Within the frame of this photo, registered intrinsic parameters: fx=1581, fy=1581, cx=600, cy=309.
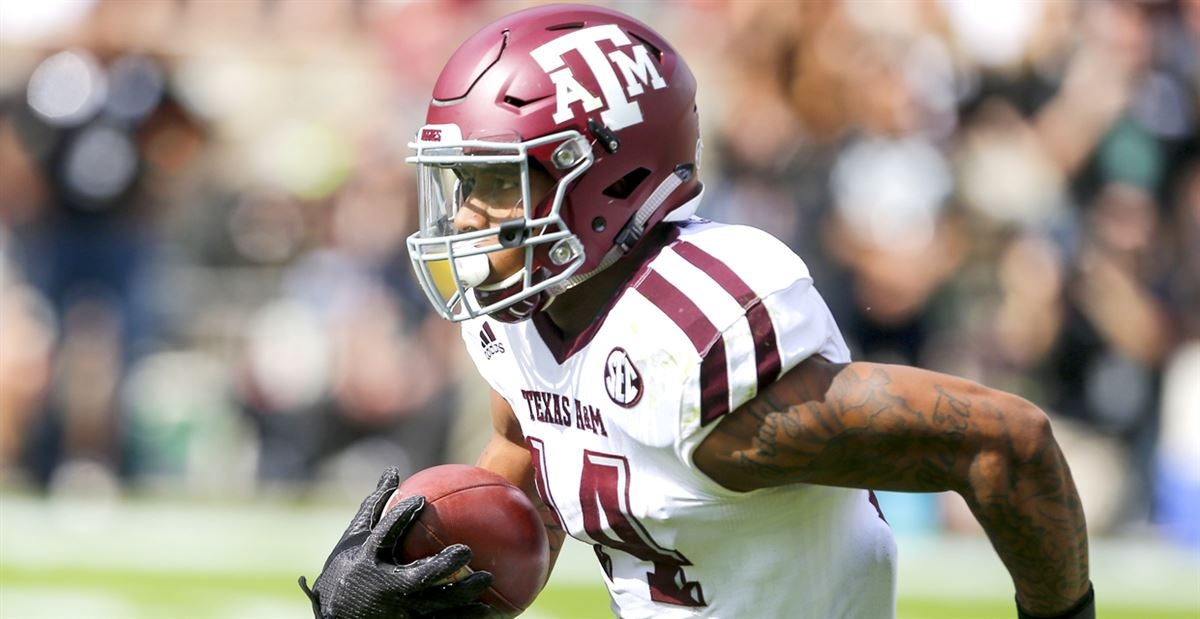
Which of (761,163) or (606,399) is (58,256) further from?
(606,399)

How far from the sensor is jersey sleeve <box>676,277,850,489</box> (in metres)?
2.25

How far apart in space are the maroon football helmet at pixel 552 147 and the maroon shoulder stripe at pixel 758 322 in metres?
0.29

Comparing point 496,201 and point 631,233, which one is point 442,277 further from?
point 631,233

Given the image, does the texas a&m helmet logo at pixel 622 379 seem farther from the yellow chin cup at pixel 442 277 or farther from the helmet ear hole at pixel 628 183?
the yellow chin cup at pixel 442 277

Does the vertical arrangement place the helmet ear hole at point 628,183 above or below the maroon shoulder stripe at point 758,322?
above

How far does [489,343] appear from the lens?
2.80 meters

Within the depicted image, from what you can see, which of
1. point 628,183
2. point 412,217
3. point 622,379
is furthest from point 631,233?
point 412,217

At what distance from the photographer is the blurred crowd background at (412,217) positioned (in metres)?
7.12

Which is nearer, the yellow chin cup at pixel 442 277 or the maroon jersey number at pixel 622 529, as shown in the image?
the maroon jersey number at pixel 622 529

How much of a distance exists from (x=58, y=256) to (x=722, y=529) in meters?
6.38

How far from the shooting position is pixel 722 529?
8.05 ft

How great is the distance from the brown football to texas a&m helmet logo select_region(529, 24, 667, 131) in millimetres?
645

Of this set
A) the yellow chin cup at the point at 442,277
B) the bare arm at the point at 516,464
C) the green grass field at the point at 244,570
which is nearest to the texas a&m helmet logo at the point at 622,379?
the yellow chin cup at the point at 442,277

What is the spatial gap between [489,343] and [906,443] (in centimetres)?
86
